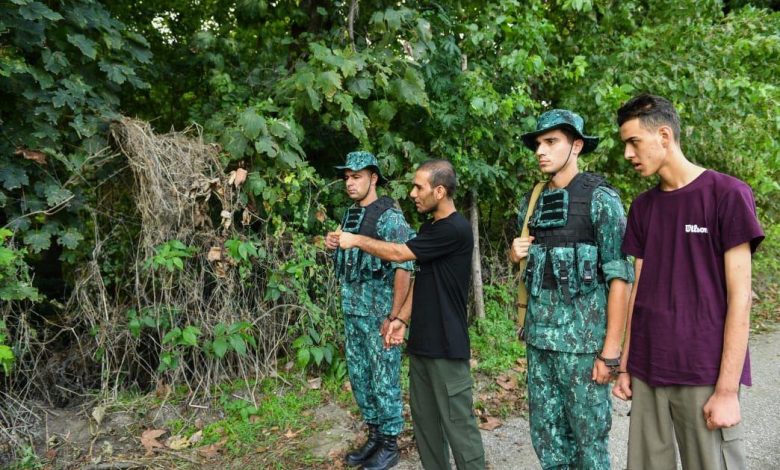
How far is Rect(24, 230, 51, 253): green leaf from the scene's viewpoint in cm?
373

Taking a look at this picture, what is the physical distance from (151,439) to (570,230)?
10.6ft

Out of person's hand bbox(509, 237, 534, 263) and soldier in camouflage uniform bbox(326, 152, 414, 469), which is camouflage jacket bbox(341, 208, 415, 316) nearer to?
soldier in camouflage uniform bbox(326, 152, 414, 469)

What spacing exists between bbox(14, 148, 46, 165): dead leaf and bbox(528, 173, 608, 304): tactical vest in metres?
3.49

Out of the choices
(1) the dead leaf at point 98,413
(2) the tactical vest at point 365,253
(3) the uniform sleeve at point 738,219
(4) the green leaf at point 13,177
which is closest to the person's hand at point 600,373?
(3) the uniform sleeve at point 738,219

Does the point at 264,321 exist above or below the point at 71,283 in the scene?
below

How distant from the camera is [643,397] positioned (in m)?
2.13

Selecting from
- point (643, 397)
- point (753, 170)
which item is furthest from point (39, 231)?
point (753, 170)

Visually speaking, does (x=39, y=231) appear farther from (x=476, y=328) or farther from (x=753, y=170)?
(x=753, y=170)

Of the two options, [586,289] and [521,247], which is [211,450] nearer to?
[521,247]

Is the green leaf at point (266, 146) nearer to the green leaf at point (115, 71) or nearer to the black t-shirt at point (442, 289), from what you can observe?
the green leaf at point (115, 71)

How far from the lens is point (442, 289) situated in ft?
9.46

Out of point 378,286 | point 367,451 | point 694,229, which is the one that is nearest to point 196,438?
point 367,451

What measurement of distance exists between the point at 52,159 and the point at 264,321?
2057 millimetres

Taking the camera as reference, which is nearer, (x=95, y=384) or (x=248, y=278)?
(x=95, y=384)
